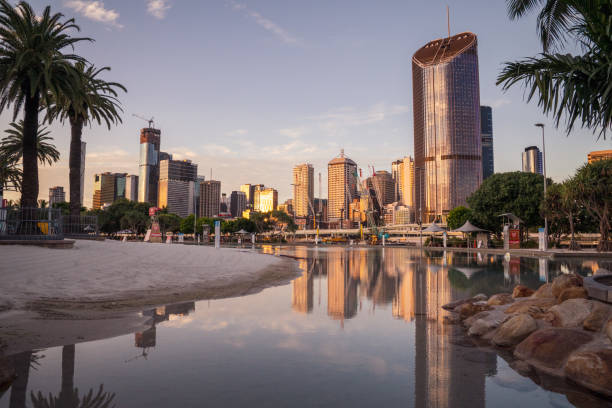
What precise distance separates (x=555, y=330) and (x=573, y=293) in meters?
1.87

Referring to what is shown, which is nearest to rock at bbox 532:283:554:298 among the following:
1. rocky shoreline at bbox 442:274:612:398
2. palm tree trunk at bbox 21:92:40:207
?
rocky shoreline at bbox 442:274:612:398

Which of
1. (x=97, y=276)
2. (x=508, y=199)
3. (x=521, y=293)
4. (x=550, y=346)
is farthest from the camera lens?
(x=508, y=199)

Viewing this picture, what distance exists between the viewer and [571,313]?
662 centimetres

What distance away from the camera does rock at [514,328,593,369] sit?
18.0 feet

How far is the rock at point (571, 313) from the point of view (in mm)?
6430

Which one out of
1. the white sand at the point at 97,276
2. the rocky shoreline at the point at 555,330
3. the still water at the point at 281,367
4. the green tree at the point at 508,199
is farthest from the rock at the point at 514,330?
the green tree at the point at 508,199

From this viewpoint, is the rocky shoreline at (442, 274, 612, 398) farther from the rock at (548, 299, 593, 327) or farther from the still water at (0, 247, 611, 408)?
the still water at (0, 247, 611, 408)

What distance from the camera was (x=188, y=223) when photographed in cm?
14050

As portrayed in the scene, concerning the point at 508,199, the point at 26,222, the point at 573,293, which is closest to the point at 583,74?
the point at 573,293

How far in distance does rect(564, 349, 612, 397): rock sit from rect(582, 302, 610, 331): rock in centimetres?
110

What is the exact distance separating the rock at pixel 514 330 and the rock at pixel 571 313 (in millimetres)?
391

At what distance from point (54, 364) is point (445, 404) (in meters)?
4.97

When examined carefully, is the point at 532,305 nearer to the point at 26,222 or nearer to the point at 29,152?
the point at 26,222

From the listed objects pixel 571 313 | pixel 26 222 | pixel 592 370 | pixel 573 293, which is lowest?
pixel 592 370
